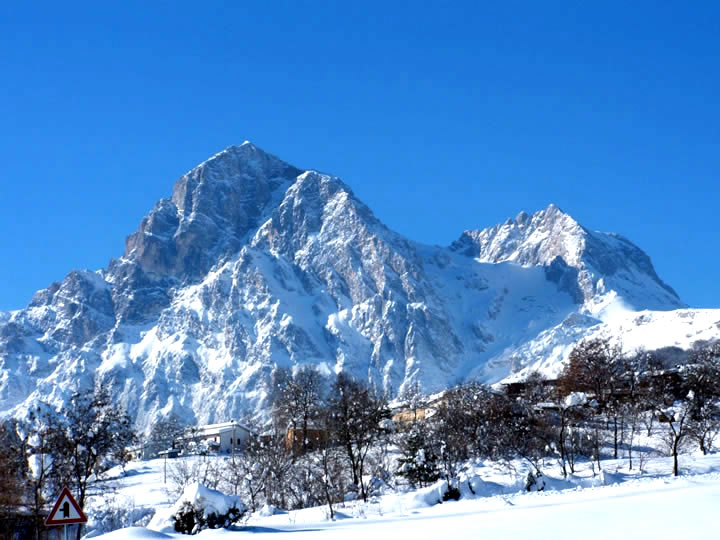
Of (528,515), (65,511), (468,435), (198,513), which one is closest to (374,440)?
(468,435)

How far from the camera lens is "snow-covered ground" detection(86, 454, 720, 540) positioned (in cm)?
1816

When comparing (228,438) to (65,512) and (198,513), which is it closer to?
(198,513)

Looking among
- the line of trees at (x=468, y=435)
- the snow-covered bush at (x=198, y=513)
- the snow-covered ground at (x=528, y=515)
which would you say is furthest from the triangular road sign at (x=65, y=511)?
the line of trees at (x=468, y=435)

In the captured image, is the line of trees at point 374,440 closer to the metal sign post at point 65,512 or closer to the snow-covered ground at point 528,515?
the snow-covered ground at point 528,515

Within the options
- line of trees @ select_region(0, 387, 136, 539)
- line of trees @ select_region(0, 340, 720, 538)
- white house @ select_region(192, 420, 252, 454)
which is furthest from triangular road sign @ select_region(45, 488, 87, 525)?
white house @ select_region(192, 420, 252, 454)

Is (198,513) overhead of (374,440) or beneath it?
beneath

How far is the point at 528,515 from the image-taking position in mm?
22312

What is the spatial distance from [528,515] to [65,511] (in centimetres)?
1142

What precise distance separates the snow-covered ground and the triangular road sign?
2822mm

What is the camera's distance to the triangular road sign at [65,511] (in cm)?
1842

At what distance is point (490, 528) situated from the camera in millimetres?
19609

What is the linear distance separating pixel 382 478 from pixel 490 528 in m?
30.5

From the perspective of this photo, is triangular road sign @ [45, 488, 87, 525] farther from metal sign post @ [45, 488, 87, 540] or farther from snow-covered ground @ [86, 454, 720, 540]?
snow-covered ground @ [86, 454, 720, 540]

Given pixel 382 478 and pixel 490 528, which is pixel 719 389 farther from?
pixel 490 528
